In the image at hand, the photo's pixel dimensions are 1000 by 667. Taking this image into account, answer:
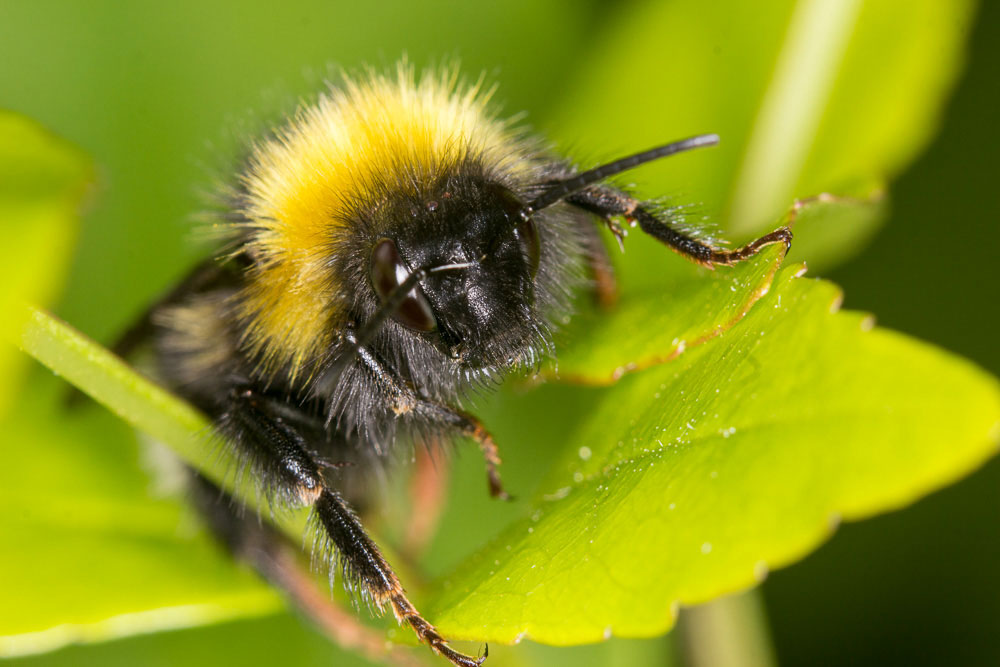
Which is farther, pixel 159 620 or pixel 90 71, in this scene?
pixel 90 71

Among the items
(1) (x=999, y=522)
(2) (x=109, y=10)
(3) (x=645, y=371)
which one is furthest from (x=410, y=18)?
(1) (x=999, y=522)

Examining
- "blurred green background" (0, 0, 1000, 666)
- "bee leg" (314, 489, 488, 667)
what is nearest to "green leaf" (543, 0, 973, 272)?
"blurred green background" (0, 0, 1000, 666)

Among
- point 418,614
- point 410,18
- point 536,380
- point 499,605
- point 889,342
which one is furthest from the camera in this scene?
point 410,18

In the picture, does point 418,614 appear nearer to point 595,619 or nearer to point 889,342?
point 595,619

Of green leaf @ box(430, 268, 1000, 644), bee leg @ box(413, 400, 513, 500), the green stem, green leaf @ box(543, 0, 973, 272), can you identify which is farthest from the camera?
green leaf @ box(543, 0, 973, 272)

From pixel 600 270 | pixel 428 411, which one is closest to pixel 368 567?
pixel 428 411

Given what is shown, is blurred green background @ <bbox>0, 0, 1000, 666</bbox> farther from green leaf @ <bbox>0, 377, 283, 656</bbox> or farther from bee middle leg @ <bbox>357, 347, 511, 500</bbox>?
bee middle leg @ <bbox>357, 347, 511, 500</bbox>
